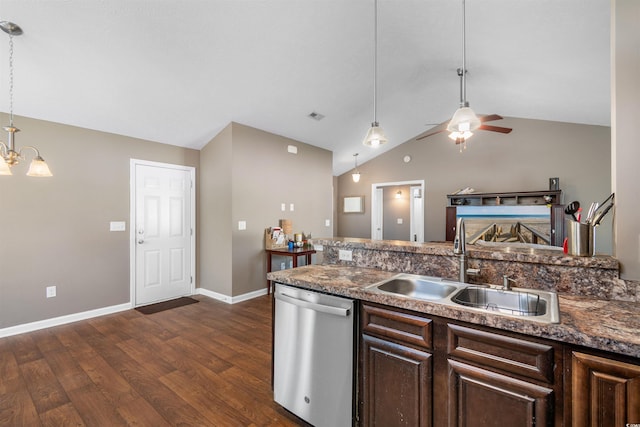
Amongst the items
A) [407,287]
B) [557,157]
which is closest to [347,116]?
[407,287]

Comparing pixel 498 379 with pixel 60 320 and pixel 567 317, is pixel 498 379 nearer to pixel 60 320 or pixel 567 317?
pixel 567 317

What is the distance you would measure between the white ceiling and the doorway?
277 centimetres

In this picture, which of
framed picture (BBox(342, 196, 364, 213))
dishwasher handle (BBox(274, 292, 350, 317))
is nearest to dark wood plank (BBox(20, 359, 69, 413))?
dishwasher handle (BBox(274, 292, 350, 317))

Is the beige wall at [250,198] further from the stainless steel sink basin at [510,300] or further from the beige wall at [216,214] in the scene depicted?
the stainless steel sink basin at [510,300]

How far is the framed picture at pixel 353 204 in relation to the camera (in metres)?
7.46

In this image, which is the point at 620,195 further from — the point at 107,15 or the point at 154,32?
the point at 107,15

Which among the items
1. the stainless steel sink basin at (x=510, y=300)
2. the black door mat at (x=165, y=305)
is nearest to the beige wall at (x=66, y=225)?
the black door mat at (x=165, y=305)

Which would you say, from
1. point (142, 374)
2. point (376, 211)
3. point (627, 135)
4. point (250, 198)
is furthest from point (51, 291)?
point (376, 211)

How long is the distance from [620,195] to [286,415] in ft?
7.41

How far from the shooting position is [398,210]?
7859 millimetres

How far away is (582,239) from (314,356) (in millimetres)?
1593

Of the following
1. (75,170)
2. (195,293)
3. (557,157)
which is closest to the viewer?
(75,170)

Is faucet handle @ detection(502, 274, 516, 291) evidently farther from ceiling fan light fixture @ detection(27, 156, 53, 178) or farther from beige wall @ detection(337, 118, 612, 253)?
beige wall @ detection(337, 118, 612, 253)

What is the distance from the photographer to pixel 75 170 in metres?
3.42
